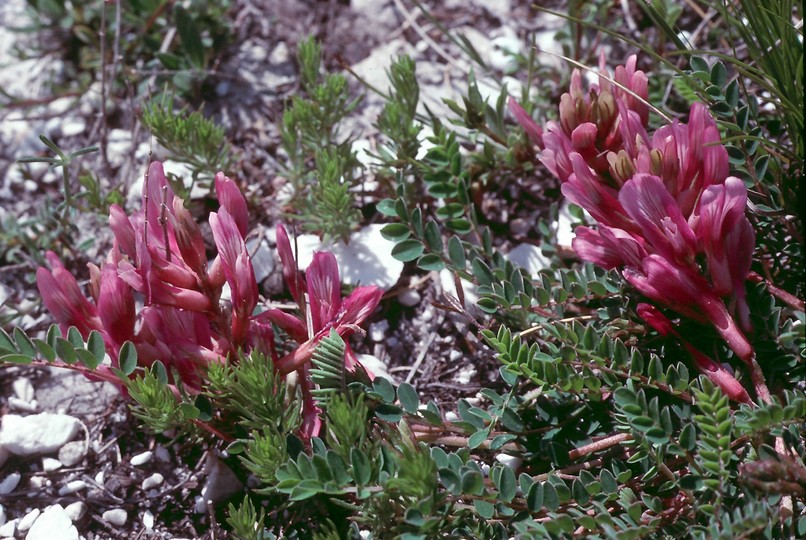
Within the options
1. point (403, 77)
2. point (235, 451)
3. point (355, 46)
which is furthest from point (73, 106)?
point (235, 451)

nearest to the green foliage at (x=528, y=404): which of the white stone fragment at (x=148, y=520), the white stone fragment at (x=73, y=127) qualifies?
the white stone fragment at (x=148, y=520)

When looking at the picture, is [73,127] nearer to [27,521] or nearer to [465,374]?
[27,521]

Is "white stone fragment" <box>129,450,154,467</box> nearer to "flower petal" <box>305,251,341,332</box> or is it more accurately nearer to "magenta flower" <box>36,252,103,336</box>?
"magenta flower" <box>36,252,103,336</box>

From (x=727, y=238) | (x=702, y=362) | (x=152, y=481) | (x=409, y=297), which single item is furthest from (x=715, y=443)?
(x=152, y=481)

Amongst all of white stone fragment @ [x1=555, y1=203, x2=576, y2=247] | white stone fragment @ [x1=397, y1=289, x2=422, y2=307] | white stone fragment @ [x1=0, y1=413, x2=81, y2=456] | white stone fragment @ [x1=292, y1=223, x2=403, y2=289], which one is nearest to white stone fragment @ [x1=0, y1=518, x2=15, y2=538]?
white stone fragment @ [x1=0, y1=413, x2=81, y2=456]

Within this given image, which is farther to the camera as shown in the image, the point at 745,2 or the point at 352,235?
the point at 352,235

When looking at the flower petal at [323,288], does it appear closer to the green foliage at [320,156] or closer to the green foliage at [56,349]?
the green foliage at [320,156]

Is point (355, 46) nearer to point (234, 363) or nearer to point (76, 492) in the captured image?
point (234, 363)
